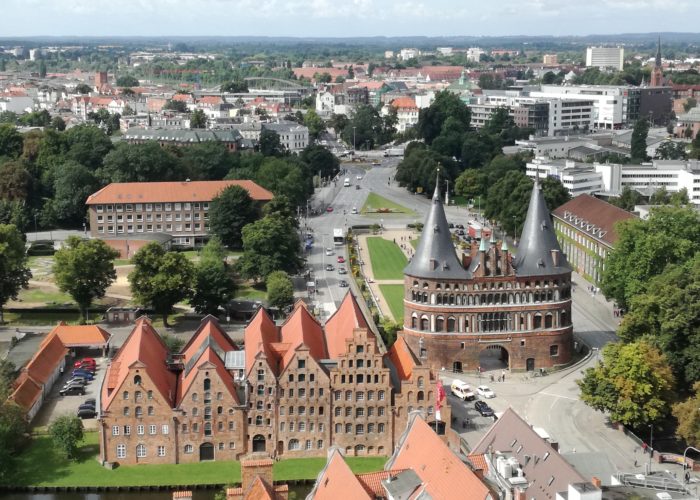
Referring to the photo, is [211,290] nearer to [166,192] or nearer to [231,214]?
[231,214]

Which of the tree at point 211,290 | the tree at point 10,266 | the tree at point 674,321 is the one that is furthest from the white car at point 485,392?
the tree at point 10,266

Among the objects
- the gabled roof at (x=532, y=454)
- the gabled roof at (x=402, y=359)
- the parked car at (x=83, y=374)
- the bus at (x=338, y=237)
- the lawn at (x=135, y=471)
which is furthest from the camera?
the bus at (x=338, y=237)

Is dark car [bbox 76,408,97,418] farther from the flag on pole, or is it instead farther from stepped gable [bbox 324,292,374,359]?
the flag on pole

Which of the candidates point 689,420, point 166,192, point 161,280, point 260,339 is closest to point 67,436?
point 260,339

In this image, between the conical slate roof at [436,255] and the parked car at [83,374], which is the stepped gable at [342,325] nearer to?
the conical slate roof at [436,255]

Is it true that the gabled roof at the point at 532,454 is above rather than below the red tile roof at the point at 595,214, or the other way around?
below

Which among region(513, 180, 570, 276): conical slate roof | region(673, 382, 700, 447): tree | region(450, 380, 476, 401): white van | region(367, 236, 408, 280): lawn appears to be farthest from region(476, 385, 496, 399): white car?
region(367, 236, 408, 280): lawn

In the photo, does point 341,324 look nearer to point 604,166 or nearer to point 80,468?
point 80,468
